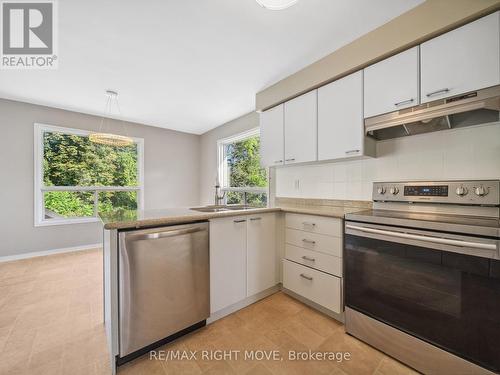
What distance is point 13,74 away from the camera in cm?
246

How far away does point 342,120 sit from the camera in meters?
1.90

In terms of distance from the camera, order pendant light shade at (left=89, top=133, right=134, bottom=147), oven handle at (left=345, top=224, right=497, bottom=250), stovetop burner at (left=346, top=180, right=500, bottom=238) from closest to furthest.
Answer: oven handle at (left=345, top=224, right=497, bottom=250) → stovetop burner at (left=346, top=180, right=500, bottom=238) → pendant light shade at (left=89, top=133, right=134, bottom=147)

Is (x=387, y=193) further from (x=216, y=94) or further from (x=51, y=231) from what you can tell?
(x=51, y=231)

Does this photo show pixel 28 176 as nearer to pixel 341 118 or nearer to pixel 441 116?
pixel 341 118

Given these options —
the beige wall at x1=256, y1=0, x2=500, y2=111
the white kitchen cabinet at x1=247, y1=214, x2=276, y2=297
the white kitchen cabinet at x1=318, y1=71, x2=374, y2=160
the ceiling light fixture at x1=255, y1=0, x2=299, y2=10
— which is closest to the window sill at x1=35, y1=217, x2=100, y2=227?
the white kitchen cabinet at x1=247, y1=214, x2=276, y2=297

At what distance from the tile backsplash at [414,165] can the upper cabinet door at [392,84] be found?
38cm

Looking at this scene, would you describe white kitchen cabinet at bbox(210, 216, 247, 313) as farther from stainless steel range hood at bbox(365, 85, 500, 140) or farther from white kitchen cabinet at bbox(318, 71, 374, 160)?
stainless steel range hood at bbox(365, 85, 500, 140)

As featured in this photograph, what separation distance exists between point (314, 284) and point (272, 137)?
162 centimetres

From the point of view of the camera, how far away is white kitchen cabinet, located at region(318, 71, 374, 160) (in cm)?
179

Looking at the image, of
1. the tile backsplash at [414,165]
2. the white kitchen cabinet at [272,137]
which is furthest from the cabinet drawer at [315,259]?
the white kitchen cabinet at [272,137]

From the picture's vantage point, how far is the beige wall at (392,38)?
50.5 inches

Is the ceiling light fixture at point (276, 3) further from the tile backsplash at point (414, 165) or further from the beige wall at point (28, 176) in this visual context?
the beige wall at point (28, 176)

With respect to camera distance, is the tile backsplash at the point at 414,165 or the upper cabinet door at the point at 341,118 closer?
the tile backsplash at the point at 414,165

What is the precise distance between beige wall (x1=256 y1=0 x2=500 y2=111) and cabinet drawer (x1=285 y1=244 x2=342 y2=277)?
1.59 meters
